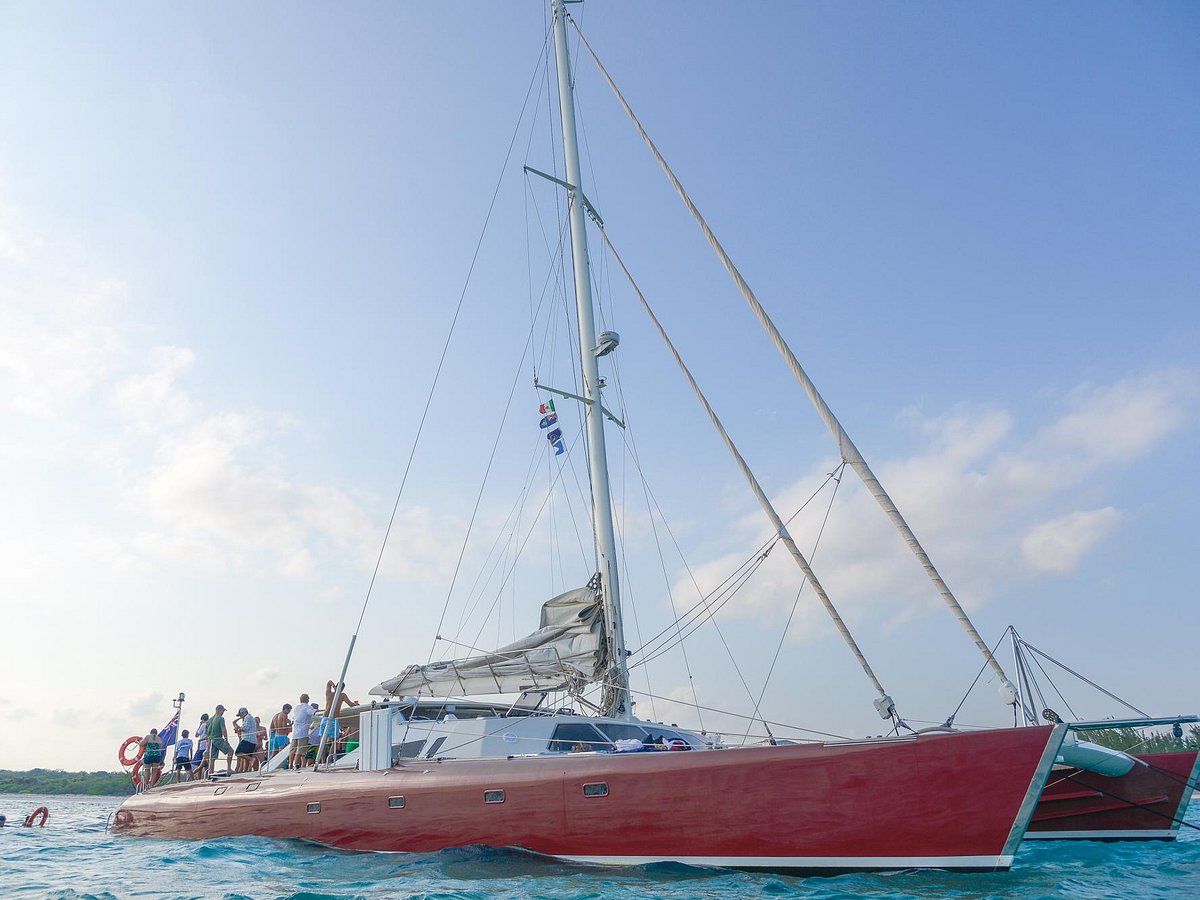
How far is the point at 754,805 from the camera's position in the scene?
7387 mm

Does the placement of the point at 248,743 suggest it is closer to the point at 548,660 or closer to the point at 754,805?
the point at 548,660

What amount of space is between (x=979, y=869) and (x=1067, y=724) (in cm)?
146

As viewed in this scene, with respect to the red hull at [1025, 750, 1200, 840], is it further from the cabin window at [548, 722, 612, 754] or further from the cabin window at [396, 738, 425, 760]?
the cabin window at [396, 738, 425, 760]

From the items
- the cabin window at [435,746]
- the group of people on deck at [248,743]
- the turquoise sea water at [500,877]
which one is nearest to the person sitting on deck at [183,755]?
the group of people on deck at [248,743]

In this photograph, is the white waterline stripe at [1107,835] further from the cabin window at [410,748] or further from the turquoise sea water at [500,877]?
the cabin window at [410,748]

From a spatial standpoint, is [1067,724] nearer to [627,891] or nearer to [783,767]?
[783,767]

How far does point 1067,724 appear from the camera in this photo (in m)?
6.83

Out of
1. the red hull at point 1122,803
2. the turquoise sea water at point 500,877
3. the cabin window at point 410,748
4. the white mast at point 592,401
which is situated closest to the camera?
the turquoise sea water at point 500,877

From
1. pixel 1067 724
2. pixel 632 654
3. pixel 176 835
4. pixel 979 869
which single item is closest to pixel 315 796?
pixel 176 835

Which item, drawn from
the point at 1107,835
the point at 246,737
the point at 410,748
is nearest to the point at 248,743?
the point at 246,737

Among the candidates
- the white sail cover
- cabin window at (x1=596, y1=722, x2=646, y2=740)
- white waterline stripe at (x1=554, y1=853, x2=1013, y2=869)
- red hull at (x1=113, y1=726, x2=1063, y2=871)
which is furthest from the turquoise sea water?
the white sail cover

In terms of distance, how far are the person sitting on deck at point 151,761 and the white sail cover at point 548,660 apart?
7066 mm

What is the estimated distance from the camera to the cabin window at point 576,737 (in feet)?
34.8

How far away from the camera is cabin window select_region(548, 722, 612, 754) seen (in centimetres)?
1059
